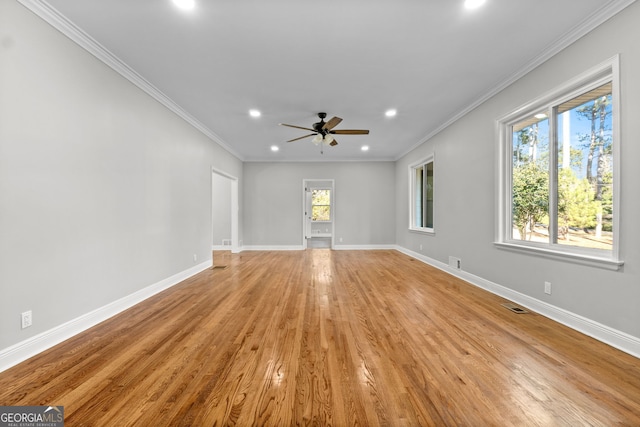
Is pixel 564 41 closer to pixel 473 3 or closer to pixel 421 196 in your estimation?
pixel 473 3

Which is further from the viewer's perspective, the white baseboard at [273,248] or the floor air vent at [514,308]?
the white baseboard at [273,248]

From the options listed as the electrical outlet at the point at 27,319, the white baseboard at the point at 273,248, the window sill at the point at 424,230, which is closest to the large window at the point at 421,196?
the window sill at the point at 424,230

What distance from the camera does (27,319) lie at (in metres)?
1.95

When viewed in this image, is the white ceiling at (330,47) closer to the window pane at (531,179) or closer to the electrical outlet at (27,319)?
the window pane at (531,179)

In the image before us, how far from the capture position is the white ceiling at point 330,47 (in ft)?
7.04

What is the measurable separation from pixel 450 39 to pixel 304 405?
3.22 m

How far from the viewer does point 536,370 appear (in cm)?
178

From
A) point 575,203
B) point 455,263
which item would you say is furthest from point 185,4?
point 455,263

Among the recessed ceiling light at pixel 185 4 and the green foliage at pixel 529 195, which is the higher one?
the recessed ceiling light at pixel 185 4

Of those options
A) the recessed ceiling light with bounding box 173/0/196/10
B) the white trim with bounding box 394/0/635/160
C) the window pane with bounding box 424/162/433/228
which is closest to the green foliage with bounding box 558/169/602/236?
the white trim with bounding box 394/0/635/160

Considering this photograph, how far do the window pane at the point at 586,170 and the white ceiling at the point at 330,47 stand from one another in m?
0.67

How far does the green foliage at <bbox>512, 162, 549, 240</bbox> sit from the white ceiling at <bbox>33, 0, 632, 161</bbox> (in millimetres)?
1152

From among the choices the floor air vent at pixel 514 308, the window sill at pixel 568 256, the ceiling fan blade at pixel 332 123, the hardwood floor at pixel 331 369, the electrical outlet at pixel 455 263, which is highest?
the ceiling fan blade at pixel 332 123

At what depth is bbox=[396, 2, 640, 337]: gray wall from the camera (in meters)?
2.03
